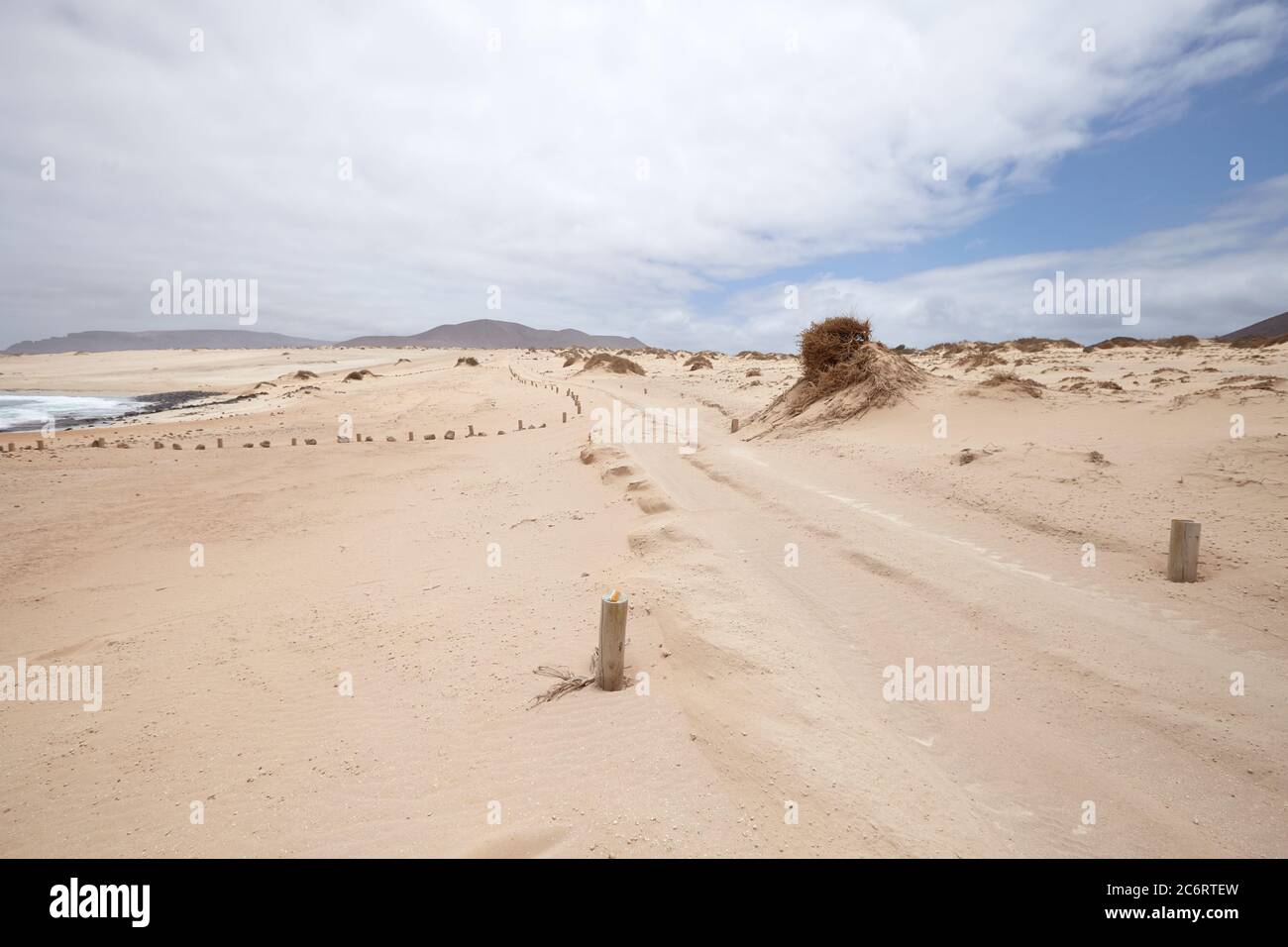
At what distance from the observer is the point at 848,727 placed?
4902 millimetres

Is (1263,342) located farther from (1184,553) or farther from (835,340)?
(1184,553)

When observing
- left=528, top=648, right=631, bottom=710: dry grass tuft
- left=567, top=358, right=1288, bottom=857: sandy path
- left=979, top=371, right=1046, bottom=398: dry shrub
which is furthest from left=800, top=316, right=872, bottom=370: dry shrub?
left=528, top=648, right=631, bottom=710: dry grass tuft

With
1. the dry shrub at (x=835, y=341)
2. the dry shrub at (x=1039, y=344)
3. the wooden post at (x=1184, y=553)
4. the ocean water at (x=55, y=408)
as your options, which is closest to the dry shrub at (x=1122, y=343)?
the dry shrub at (x=1039, y=344)

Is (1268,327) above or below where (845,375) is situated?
above

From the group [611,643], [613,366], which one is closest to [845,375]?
[611,643]

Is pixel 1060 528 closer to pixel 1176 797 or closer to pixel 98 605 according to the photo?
pixel 1176 797

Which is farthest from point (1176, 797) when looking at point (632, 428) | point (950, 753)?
point (632, 428)

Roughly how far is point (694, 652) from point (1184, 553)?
6.15m

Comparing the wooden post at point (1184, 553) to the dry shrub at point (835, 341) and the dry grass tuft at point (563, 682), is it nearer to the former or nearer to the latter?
the dry grass tuft at point (563, 682)

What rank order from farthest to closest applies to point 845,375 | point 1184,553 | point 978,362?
point 978,362, point 845,375, point 1184,553

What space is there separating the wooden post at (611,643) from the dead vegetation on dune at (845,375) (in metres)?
14.5

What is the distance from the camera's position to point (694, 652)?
19.7 ft

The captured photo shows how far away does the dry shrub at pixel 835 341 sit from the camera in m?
20.3
